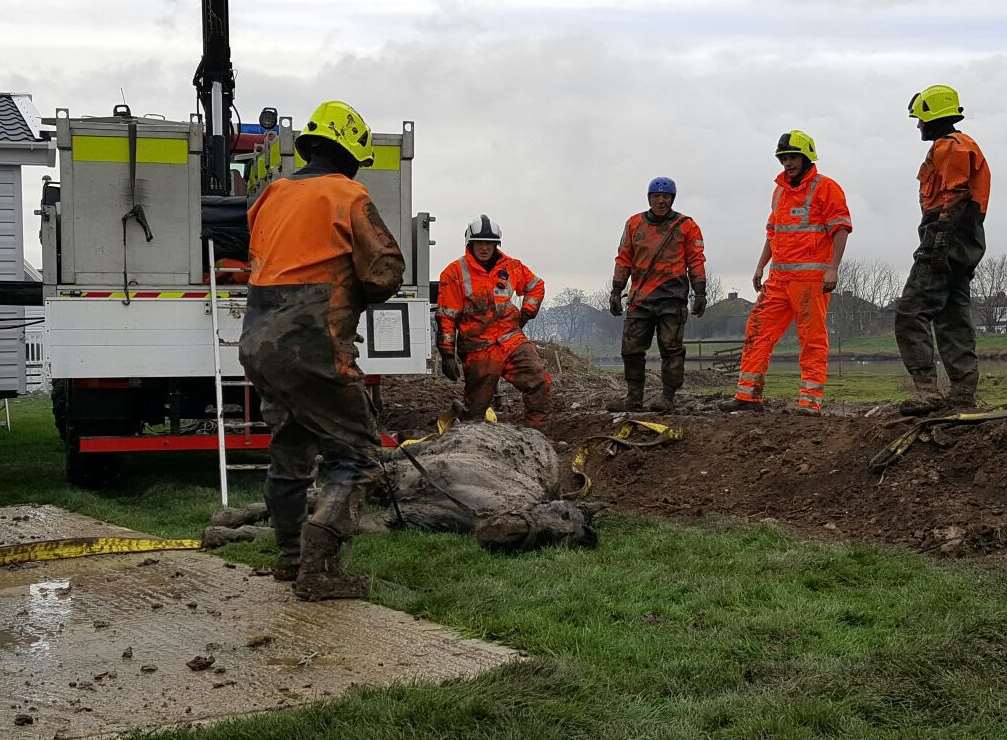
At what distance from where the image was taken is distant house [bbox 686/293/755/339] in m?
44.1

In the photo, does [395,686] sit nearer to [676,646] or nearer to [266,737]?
[266,737]

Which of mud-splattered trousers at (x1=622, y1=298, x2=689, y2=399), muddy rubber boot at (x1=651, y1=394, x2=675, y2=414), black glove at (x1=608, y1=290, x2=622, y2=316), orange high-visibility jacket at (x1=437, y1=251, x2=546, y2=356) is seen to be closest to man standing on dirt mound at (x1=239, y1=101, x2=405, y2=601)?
orange high-visibility jacket at (x1=437, y1=251, x2=546, y2=356)

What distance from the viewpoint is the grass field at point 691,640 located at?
3627mm

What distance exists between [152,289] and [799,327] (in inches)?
200

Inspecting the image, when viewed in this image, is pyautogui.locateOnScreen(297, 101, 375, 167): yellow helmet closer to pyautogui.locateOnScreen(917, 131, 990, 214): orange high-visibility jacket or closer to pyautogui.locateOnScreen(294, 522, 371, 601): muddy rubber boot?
pyautogui.locateOnScreen(294, 522, 371, 601): muddy rubber boot

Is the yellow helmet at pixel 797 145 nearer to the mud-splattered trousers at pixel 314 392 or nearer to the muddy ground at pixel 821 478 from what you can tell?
the muddy ground at pixel 821 478

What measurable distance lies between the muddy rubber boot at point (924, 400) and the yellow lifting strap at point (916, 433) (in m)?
0.42

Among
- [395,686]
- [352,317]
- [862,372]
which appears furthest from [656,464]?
[862,372]

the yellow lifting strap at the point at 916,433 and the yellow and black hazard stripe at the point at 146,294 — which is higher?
the yellow and black hazard stripe at the point at 146,294

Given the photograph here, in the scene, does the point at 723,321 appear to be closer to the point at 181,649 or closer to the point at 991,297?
the point at 991,297

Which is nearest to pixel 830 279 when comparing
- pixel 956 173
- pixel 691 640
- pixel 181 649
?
pixel 956 173

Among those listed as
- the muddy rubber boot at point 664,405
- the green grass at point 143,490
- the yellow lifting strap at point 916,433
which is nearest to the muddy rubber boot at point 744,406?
the muddy rubber boot at point 664,405

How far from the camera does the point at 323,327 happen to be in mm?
5375

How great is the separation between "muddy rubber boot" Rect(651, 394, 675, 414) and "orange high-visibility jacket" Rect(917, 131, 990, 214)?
3124mm
